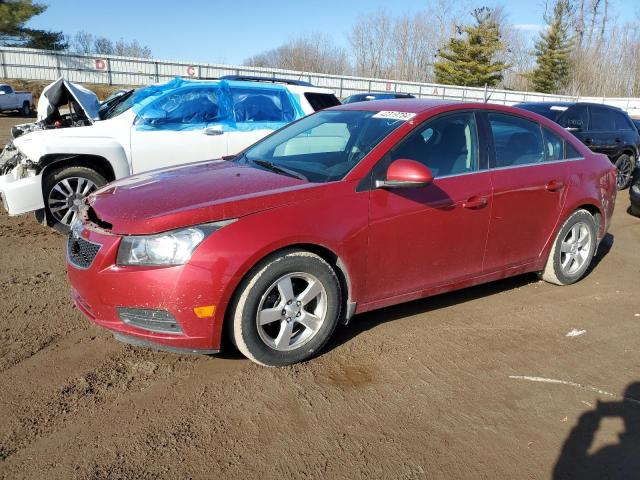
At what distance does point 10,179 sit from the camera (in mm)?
5719

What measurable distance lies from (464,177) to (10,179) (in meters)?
4.84

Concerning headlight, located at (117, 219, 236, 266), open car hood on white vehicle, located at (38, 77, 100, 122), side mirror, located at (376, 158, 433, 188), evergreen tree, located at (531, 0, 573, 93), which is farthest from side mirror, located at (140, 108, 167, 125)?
evergreen tree, located at (531, 0, 573, 93)

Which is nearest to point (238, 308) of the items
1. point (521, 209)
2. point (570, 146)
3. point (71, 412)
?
point (71, 412)

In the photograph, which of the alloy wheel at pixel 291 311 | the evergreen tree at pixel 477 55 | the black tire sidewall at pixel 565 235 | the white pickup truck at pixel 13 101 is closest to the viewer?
the alloy wheel at pixel 291 311

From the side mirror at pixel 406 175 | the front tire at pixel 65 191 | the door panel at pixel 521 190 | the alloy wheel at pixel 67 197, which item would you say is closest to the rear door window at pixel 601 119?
the door panel at pixel 521 190

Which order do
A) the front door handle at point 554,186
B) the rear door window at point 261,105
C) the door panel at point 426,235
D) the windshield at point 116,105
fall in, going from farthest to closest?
the rear door window at point 261,105, the windshield at point 116,105, the front door handle at point 554,186, the door panel at point 426,235

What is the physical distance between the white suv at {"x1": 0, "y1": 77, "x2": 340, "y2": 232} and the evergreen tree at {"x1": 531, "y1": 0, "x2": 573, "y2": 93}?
6014cm

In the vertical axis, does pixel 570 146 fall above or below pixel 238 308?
above

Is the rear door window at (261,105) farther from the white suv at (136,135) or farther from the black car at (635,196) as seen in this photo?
the black car at (635,196)

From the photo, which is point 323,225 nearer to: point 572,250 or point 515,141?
point 515,141

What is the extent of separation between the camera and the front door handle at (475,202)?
150 inches

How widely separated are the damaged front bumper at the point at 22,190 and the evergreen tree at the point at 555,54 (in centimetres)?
6346

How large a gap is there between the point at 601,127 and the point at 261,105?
680 centimetres

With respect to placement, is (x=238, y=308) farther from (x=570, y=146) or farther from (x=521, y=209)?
(x=570, y=146)
